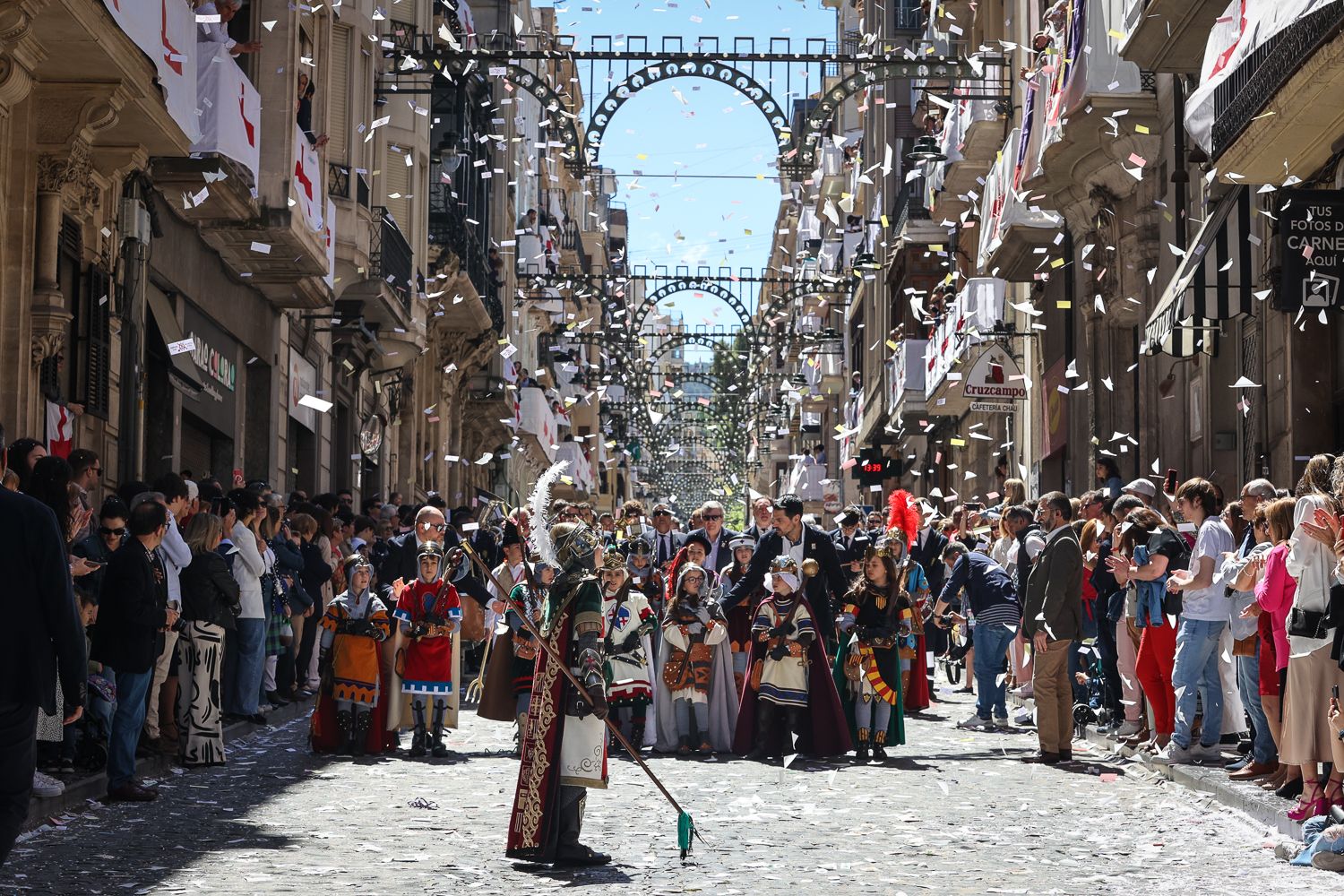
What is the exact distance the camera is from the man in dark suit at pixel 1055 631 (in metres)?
13.6

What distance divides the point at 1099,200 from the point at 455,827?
15560 mm

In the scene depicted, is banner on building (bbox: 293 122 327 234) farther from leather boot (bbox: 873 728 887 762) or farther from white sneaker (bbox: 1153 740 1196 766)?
white sneaker (bbox: 1153 740 1196 766)

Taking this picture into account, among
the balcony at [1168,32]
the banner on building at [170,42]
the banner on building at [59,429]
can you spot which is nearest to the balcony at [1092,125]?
the balcony at [1168,32]

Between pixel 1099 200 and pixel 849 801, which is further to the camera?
pixel 1099 200

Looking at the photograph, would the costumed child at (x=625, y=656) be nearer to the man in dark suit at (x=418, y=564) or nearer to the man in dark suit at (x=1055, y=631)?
the man in dark suit at (x=418, y=564)

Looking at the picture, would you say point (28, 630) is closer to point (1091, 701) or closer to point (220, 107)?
point (1091, 701)

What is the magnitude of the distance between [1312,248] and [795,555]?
425 cm

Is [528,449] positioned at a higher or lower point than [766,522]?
higher

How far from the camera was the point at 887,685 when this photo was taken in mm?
14547

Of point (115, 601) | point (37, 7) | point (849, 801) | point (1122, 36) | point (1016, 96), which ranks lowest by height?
point (849, 801)

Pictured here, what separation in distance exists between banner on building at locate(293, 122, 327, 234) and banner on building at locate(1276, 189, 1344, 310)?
11572 mm

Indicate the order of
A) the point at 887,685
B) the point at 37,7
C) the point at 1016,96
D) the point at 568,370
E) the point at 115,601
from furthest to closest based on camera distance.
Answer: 1. the point at 568,370
2. the point at 1016,96
3. the point at 887,685
4. the point at 37,7
5. the point at 115,601

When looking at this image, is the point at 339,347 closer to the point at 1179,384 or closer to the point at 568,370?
the point at 1179,384

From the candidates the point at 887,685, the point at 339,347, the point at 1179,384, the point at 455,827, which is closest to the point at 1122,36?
the point at 1179,384
